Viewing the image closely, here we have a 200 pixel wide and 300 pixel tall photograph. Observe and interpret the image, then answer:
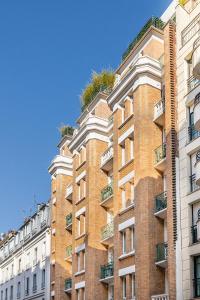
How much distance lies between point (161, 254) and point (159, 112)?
8390mm

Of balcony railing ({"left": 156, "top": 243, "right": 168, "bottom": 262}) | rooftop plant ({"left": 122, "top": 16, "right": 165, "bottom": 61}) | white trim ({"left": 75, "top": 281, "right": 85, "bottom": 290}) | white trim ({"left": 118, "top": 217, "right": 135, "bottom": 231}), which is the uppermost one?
rooftop plant ({"left": 122, "top": 16, "right": 165, "bottom": 61})

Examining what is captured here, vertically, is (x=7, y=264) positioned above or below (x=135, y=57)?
below

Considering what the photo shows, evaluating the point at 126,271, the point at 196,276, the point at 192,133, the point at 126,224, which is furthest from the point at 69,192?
the point at 196,276

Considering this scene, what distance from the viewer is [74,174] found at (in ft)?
166

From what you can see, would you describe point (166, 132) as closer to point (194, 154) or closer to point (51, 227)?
point (194, 154)

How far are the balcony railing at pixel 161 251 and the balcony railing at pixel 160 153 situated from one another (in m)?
4.95

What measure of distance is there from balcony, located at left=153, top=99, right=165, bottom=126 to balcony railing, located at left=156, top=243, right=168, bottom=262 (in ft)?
24.6

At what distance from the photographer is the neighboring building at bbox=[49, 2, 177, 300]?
116 ft

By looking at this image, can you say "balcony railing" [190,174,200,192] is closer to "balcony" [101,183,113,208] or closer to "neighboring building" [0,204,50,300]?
"balcony" [101,183,113,208]

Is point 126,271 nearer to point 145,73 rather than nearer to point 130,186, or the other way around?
point 130,186

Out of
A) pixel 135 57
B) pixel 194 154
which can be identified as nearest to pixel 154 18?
pixel 135 57

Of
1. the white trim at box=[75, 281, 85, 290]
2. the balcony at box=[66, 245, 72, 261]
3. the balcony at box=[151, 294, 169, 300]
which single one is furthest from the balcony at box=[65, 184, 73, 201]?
the balcony at box=[151, 294, 169, 300]

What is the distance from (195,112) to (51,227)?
28391 millimetres

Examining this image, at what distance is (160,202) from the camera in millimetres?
35969
